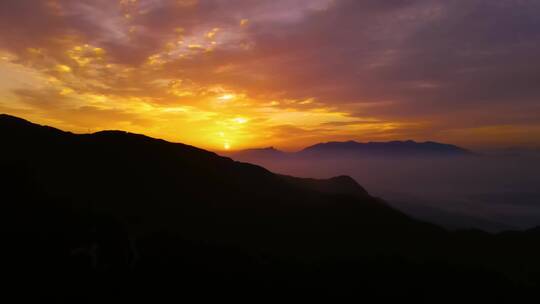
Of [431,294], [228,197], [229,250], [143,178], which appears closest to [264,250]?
[229,250]

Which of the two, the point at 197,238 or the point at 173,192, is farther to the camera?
the point at 173,192

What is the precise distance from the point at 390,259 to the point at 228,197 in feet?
114

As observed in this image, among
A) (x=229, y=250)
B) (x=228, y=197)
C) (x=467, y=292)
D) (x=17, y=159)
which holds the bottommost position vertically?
(x=467, y=292)

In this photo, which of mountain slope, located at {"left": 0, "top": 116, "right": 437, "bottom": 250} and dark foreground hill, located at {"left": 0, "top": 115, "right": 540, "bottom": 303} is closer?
dark foreground hill, located at {"left": 0, "top": 115, "right": 540, "bottom": 303}

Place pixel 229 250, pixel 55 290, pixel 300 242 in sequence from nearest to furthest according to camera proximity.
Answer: pixel 55 290, pixel 229 250, pixel 300 242

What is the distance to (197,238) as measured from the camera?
167 ft

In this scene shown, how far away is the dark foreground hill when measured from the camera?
37281mm

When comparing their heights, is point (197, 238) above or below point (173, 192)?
below

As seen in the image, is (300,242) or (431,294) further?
(300,242)

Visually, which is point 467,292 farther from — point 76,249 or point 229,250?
point 76,249

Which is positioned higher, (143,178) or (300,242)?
(143,178)

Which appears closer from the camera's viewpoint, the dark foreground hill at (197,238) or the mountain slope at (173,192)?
the dark foreground hill at (197,238)

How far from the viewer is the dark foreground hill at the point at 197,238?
3728cm

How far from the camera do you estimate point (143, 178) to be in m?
67.2
